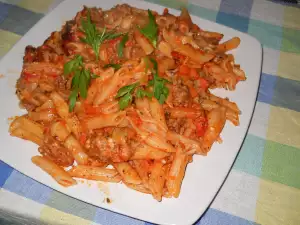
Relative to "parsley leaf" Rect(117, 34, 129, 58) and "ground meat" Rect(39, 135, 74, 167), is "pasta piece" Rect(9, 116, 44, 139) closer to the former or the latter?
"ground meat" Rect(39, 135, 74, 167)

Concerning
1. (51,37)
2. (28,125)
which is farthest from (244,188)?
(51,37)

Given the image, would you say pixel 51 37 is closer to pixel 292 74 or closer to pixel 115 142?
pixel 115 142

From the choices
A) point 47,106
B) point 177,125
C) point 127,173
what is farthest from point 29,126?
point 177,125

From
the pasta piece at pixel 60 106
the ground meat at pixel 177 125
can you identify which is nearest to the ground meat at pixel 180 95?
the ground meat at pixel 177 125

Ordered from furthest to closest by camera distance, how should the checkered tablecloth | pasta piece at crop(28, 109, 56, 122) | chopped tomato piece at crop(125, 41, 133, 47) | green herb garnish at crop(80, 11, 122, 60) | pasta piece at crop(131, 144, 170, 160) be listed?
chopped tomato piece at crop(125, 41, 133, 47)
green herb garnish at crop(80, 11, 122, 60)
pasta piece at crop(28, 109, 56, 122)
the checkered tablecloth
pasta piece at crop(131, 144, 170, 160)

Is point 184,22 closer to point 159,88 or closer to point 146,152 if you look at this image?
point 159,88

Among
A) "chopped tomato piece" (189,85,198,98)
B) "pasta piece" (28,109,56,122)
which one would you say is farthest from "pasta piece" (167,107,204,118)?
"pasta piece" (28,109,56,122)

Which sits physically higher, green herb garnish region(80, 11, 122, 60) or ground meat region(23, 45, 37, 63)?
green herb garnish region(80, 11, 122, 60)
